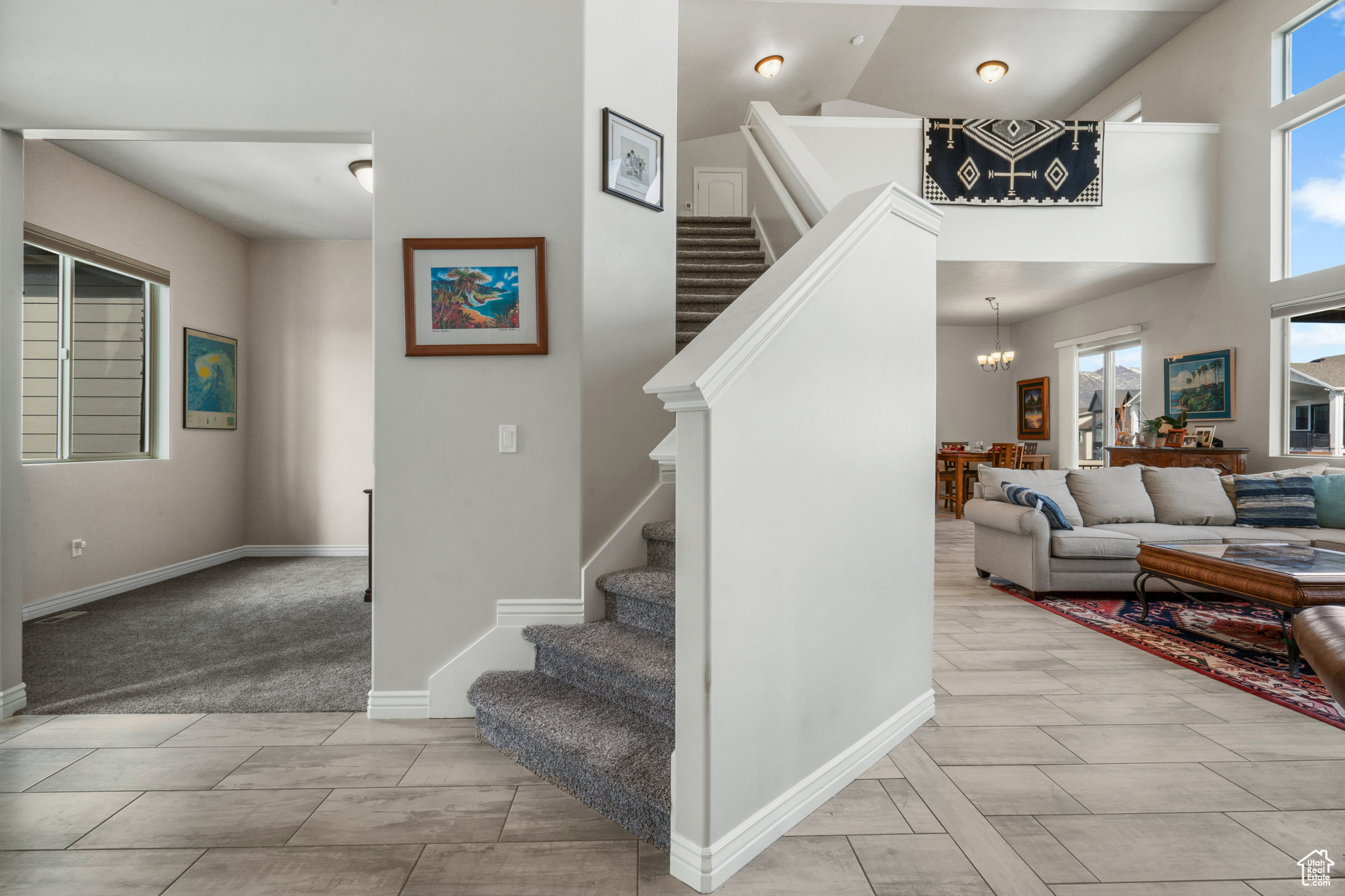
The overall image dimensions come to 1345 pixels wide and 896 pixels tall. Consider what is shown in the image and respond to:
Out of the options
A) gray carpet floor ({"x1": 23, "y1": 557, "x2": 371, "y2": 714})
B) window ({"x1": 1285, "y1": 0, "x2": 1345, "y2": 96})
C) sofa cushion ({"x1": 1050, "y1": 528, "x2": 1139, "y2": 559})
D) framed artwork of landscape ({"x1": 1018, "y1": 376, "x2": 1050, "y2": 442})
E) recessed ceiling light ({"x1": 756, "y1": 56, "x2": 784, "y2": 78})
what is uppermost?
recessed ceiling light ({"x1": 756, "y1": 56, "x2": 784, "y2": 78})

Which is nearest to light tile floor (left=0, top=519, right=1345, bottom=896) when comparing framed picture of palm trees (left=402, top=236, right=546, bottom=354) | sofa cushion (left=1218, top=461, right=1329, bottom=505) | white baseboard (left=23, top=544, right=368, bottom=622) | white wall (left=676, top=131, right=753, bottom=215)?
framed picture of palm trees (left=402, top=236, right=546, bottom=354)

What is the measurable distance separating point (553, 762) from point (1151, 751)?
1.99 metres

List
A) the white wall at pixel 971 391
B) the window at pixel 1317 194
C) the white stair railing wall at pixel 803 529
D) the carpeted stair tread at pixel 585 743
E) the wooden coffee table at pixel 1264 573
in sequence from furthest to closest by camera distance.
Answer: the white wall at pixel 971 391 → the window at pixel 1317 194 → the wooden coffee table at pixel 1264 573 → the carpeted stair tread at pixel 585 743 → the white stair railing wall at pixel 803 529

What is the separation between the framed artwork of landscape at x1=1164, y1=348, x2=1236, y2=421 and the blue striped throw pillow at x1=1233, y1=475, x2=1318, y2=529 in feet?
5.81

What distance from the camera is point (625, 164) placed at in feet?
8.95

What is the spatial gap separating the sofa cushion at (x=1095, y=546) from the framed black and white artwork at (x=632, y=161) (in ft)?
11.1

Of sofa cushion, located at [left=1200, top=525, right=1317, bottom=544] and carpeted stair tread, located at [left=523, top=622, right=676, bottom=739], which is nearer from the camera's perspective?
carpeted stair tread, located at [left=523, top=622, right=676, bottom=739]

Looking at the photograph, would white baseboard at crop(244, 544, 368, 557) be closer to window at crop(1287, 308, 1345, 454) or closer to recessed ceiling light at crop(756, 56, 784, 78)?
recessed ceiling light at crop(756, 56, 784, 78)

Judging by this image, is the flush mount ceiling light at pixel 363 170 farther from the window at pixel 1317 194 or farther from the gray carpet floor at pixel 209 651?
the window at pixel 1317 194

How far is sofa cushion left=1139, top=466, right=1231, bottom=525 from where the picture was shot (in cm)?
464

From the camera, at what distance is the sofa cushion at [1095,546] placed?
4.24 metres

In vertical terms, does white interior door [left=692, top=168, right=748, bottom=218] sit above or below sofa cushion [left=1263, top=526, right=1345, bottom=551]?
above

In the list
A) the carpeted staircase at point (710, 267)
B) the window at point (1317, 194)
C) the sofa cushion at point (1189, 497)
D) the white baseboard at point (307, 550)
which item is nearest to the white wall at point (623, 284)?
the carpeted staircase at point (710, 267)

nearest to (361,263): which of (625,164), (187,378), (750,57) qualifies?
(187,378)
